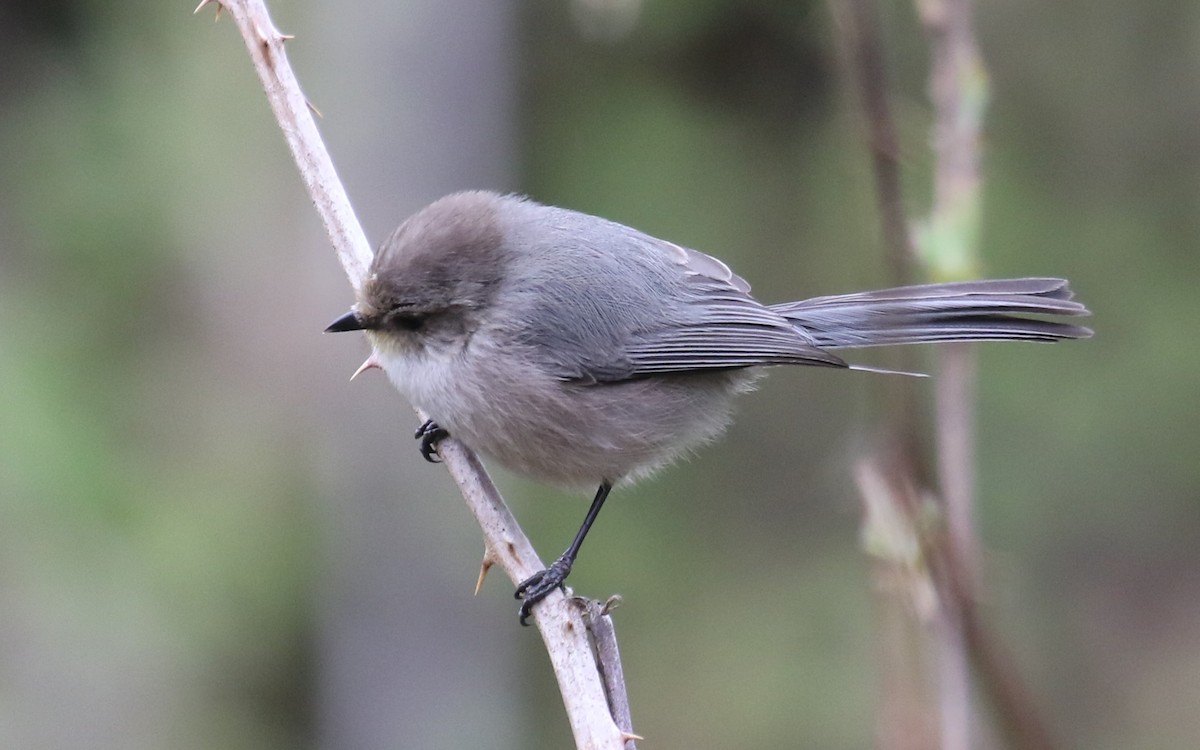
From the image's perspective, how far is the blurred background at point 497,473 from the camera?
19.1 feet

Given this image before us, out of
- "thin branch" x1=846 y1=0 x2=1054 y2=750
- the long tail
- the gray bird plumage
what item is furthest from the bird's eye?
"thin branch" x1=846 y1=0 x2=1054 y2=750

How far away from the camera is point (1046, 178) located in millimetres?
7656

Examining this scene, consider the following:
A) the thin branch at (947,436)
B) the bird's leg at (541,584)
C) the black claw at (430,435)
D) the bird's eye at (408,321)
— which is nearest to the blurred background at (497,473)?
the black claw at (430,435)

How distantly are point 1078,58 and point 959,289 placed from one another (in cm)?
517

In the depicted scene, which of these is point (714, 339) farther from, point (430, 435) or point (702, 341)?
point (430, 435)

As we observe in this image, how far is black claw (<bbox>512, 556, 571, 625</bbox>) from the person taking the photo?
2947 millimetres

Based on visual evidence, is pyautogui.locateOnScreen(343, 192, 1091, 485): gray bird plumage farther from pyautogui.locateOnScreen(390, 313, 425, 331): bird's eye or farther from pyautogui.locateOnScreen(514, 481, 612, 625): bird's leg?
pyautogui.locateOnScreen(514, 481, 612, 625): bird's leg

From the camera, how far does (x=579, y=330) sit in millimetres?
3443

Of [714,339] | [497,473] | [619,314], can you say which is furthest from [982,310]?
[497,473]

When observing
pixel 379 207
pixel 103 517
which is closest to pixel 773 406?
pixel 379 207

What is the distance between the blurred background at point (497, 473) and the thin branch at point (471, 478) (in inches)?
107

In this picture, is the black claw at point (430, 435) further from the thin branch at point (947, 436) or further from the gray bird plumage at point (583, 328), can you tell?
the thin branch at point (947, 436)

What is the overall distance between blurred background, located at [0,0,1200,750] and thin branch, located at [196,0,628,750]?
8.93 feet

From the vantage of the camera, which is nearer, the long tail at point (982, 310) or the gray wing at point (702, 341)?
the long tail at point (982, 310)
